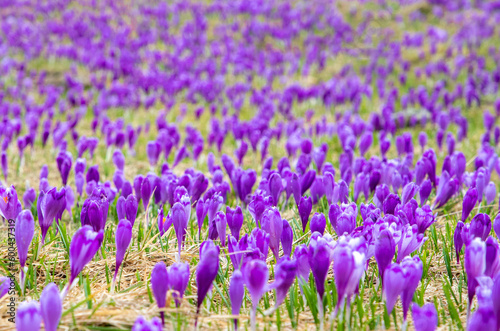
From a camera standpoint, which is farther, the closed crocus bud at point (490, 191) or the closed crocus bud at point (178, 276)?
the closed crocus bud at point (490, 191)

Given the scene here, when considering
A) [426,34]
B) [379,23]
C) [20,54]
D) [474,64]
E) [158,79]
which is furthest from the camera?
[379,23]

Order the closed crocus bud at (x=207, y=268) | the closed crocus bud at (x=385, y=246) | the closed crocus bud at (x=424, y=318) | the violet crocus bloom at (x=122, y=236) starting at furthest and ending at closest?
the violet crocus bloom at (x=122, y=236) → the closed crocus bud at (x=385, y=246) → the closed crocus bud at (x=207, y=268) → the closed crocus bud at (x=424, y=318)

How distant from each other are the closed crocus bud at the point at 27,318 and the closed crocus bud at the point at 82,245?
297 millimetres

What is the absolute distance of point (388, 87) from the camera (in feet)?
37.1

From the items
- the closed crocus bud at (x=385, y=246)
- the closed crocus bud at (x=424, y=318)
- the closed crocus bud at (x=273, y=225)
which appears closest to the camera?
the closed crocus bud at (x=424, y=318)

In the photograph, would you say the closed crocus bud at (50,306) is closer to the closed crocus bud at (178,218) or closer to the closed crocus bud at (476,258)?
the closed crocus bud at (178,218)

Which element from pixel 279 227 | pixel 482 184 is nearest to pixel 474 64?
pixel 482 184

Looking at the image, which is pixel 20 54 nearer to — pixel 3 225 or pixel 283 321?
pixel 3 225

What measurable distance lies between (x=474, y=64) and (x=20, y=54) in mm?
11771

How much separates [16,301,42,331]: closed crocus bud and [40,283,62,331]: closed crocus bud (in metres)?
0.03

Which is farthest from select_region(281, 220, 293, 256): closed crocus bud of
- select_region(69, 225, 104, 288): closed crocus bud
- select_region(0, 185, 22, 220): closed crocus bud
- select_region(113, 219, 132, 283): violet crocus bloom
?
select_region(0, 185, 22, 220): closed crocus bud

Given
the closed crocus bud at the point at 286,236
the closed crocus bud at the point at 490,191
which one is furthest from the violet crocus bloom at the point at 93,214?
the closed crocus bud at the point at 490,191

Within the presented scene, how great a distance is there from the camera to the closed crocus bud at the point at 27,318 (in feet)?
5.27

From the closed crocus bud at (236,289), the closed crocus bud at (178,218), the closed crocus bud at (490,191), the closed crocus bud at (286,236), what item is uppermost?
the closed crocus bud at (490,191)
